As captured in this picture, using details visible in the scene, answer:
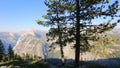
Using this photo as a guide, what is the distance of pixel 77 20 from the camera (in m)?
30.7

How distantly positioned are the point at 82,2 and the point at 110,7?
3.67 m

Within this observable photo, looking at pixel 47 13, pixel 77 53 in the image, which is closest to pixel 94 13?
pixel 77 53

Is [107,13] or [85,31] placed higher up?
[107,13]

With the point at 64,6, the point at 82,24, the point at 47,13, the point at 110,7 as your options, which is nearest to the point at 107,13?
the point at 110,7

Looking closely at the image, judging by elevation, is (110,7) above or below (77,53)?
above

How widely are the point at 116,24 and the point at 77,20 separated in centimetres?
513

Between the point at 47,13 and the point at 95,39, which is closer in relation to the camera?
the point at 95,39

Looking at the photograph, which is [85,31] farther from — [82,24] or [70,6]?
[70,6]

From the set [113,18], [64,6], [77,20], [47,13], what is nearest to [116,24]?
[113,18]

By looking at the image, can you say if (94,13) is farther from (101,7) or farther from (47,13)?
(47,13)

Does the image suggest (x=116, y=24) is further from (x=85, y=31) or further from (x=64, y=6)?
(x=64, y=6)

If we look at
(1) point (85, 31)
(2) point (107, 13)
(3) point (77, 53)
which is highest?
(2) point (107, 13)

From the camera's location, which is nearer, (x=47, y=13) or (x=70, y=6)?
(x=70, y=6)

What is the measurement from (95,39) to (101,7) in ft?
14.4
